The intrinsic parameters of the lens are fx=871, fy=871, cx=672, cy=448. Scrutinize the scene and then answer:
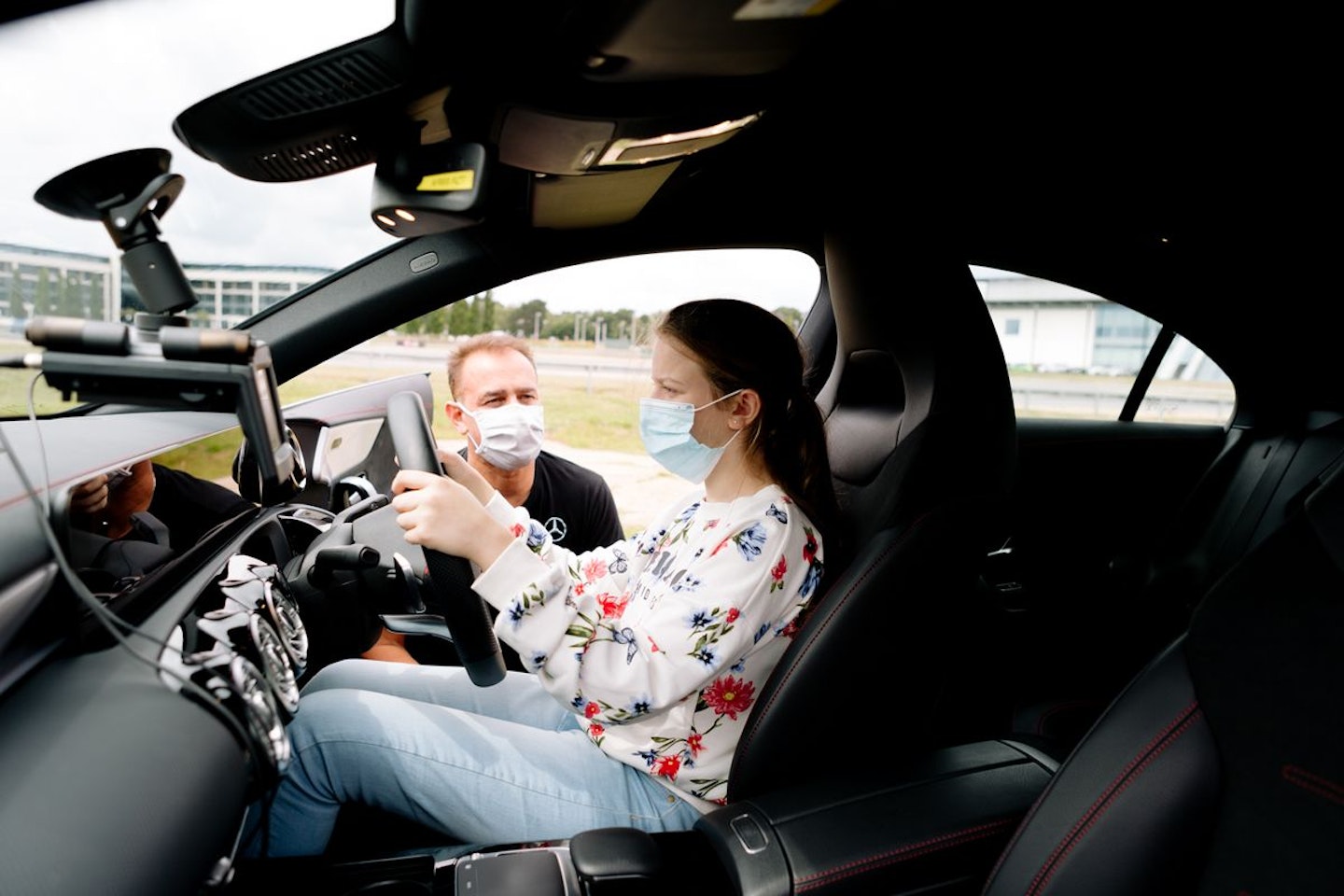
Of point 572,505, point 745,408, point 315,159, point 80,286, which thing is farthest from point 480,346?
point 80,286

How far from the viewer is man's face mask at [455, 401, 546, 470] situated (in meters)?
1.86

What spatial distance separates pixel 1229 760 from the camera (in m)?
0.86

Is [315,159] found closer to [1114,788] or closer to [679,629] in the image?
[679,629]

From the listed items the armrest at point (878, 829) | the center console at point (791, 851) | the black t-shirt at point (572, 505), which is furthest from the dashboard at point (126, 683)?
the black t-shirt at point (572, 505)

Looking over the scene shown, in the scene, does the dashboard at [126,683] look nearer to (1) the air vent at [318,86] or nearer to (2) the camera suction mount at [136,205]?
(2) the camera suction mount at [136,205]

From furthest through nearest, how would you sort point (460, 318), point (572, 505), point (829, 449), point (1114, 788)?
point (572, 505) → point (460, 318) → point (829, 449) → point (1114, 788)

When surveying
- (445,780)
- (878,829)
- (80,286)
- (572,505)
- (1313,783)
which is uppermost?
(80,286)

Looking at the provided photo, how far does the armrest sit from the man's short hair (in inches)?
47.3

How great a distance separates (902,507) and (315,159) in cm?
101

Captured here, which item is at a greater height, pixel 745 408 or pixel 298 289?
pixel 298 289

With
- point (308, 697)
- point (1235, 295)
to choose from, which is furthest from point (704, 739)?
point (1235, 295)

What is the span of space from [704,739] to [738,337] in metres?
0.62

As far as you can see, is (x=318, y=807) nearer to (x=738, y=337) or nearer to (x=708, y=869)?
(x=708, y=869)

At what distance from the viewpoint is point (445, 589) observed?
1.09 m
